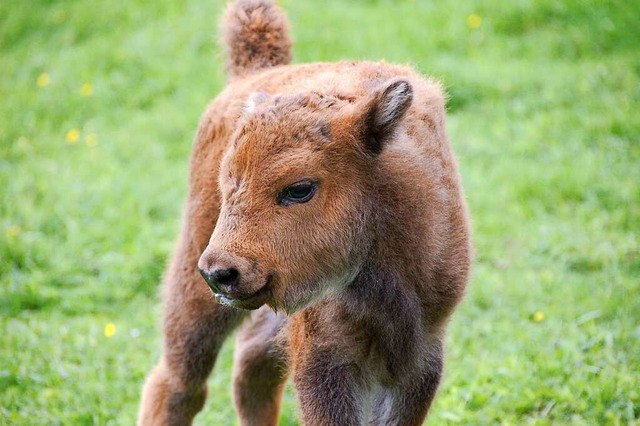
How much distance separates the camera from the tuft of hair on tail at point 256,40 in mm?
5605

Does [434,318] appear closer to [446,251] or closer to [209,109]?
[446,251]

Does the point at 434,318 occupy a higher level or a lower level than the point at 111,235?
higher

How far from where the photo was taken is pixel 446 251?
4.32m

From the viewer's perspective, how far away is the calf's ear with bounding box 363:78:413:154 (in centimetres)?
387

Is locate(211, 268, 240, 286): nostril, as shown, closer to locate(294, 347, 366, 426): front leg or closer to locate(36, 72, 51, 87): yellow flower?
locate(294, 347, 366, 426): front leg

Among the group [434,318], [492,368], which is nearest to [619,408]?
[492,368]

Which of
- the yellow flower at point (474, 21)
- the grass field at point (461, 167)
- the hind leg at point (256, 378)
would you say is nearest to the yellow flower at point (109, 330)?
the grass field at point (461, 167)

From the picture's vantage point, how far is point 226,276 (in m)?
3.65

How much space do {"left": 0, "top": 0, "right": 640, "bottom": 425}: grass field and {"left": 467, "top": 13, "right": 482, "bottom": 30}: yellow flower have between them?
0.03m

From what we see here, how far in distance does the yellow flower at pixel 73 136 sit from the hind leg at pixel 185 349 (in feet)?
18.1

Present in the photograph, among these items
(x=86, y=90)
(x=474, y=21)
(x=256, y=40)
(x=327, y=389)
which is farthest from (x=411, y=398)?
(x=86, y=90)

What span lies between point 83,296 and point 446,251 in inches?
173

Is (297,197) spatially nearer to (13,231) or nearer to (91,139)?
(13,231)

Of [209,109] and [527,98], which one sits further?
[527,98]
